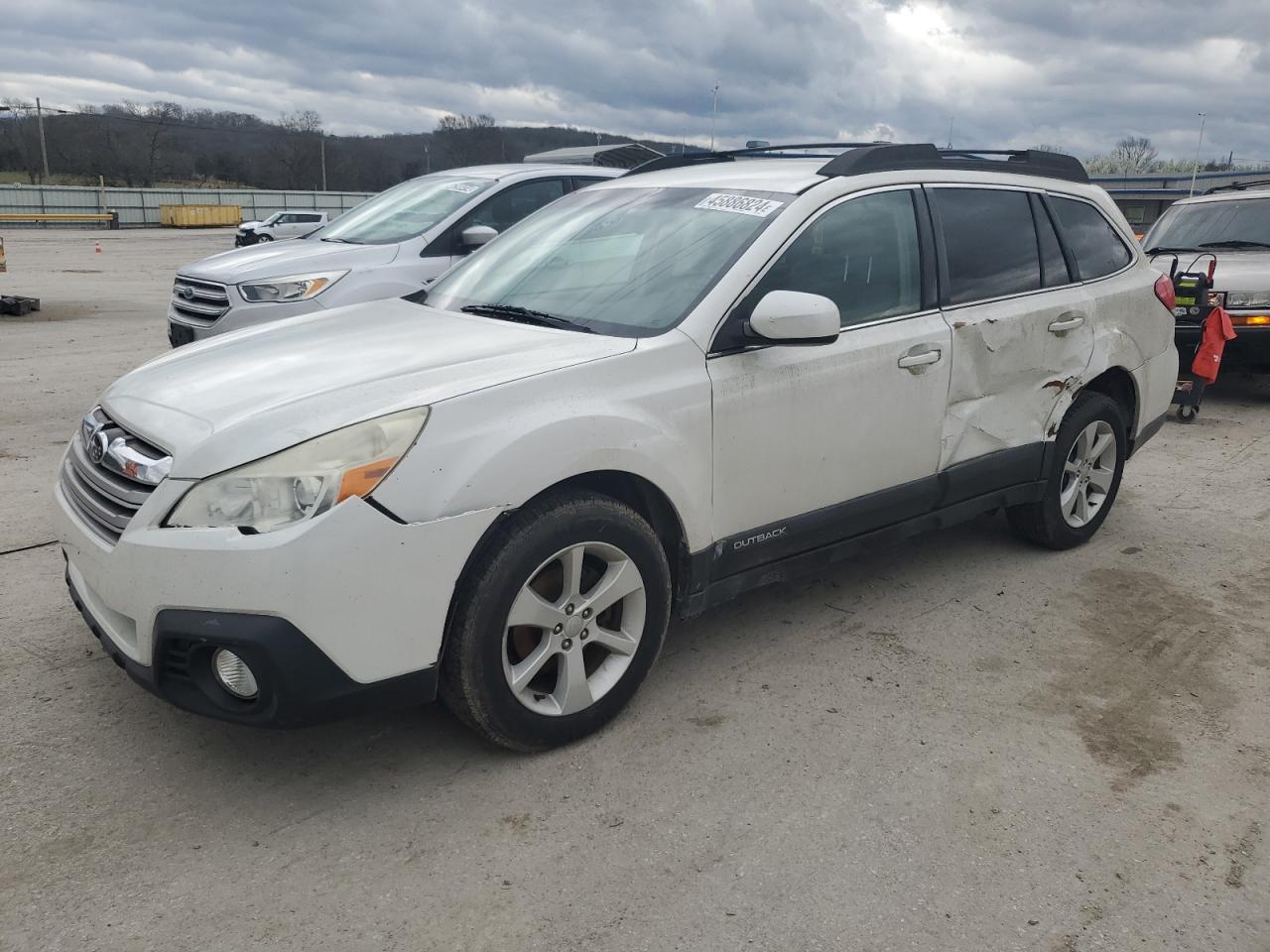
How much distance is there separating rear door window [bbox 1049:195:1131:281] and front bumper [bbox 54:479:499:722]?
135 inches

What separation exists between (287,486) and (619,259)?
5.52 ft

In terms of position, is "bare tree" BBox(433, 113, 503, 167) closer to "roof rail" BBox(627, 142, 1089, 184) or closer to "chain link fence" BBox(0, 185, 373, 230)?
"chain link fence" BBox(0, 185, 373, 230)

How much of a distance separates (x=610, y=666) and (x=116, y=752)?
4.95 feet

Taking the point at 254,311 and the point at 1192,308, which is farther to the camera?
the point at 1192,308

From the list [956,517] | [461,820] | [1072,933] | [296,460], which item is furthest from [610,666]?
[956,517]

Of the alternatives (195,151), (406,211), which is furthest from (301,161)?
(406,211)

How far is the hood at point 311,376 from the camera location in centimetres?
277

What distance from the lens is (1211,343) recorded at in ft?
24.6

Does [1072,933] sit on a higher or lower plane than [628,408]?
lower

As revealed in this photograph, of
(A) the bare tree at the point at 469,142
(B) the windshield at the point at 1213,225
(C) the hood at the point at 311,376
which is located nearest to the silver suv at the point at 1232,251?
(B) the windshield at the point at 1213,225

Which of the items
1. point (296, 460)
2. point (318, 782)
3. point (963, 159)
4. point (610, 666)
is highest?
point (963, 159)

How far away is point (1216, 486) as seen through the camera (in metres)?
6.43

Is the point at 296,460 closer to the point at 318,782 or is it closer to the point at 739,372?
the point at 318,782

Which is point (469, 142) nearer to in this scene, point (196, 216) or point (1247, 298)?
point (196, 216)
